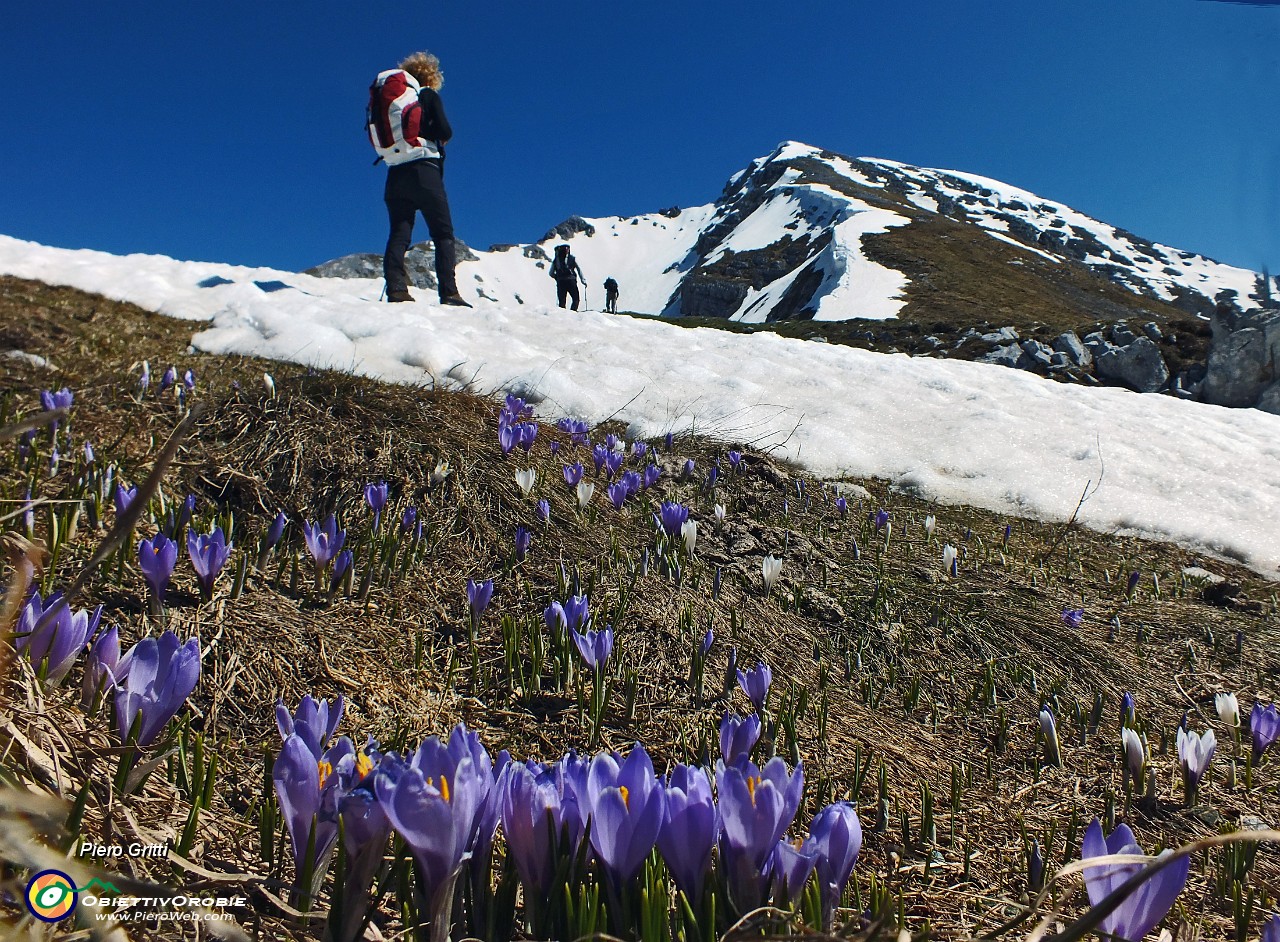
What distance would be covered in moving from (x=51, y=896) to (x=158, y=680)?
0.54 metres

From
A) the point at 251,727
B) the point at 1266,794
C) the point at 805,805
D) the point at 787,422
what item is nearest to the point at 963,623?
the point at 1266,794

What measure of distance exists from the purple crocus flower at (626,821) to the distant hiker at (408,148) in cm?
756

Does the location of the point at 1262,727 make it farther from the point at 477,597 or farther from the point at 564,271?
the point at 564,271

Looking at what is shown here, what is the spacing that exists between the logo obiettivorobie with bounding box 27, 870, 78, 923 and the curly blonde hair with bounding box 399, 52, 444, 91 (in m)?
8.87

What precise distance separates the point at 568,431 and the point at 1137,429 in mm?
5184

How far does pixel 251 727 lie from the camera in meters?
1.57

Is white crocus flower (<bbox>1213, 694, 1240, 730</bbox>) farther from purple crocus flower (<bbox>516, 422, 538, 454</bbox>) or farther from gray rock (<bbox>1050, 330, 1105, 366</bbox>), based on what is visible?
gray rock (<bbox>1050, 330, 1105, 366</bbox>)

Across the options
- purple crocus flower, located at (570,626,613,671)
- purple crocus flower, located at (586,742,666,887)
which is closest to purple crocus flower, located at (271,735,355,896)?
purple crocus flower, located at (586,742,666,887)

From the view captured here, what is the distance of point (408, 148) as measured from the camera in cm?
786

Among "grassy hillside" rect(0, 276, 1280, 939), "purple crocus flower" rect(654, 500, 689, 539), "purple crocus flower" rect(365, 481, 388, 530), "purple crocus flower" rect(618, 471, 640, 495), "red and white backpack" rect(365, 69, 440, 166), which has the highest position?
"red and white backpack" rect(365, 69, 440, 166)

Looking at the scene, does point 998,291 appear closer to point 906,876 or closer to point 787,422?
point 787,422

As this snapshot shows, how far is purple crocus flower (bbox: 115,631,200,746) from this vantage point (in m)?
1.16

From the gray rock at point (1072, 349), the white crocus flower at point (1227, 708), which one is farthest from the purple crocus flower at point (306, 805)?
the gray rock at point (1072, 349)

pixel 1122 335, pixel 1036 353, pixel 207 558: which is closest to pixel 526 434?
pixel 207 558
